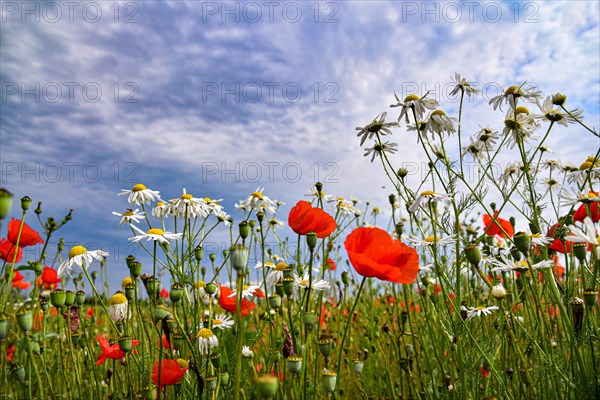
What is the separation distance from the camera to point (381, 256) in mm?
1368

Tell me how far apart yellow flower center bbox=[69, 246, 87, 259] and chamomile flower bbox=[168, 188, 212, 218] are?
465 millimetres

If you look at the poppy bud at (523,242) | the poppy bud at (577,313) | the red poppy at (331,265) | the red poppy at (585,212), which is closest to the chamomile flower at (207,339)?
the poppy bud at (523,242)

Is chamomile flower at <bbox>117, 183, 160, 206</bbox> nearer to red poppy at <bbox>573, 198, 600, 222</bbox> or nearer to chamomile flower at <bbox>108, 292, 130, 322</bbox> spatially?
chamomile flower at <bbox>108, 292, 130, 322</bbox>

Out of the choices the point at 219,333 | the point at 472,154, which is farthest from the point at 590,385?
the point at 219,333

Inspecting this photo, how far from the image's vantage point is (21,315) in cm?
119

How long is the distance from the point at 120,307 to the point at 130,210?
593 millimetres

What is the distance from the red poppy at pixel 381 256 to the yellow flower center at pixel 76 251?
130cm

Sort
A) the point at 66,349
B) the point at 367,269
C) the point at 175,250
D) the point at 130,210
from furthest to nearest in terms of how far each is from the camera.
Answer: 1. the point at 66,349
2. the point at 130,210
3. the point at 175,250
4. the point at 367,269

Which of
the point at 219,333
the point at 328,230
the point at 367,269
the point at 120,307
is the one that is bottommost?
the point at 219,333

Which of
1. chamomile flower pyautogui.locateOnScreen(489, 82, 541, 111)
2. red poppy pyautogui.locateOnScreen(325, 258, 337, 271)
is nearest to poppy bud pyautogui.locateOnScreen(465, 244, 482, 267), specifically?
chamomile flower pyautogui.locateOnScreen(489, 82, 541, 111)

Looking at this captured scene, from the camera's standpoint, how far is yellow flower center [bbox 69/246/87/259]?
1.97m

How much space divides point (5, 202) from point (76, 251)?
1.13 m

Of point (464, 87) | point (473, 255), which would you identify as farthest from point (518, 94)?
point (473, 255)

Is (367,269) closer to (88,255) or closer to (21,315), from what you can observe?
(21,315)
